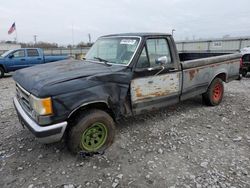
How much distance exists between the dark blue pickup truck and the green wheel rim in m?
10.4

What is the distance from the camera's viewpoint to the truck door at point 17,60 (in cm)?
1155

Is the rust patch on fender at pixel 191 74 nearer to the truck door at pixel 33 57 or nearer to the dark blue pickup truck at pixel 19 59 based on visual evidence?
the dark blue pickup truck at pixel 19 59

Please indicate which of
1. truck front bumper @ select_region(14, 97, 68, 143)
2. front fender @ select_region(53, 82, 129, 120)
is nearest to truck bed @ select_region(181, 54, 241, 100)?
front fender @ select_region(53, 82, 129, 120)

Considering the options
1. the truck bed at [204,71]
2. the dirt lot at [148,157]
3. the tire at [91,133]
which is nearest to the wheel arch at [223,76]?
the truck bed at [204,71]

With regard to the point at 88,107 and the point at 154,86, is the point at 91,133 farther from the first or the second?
the point at 154,86

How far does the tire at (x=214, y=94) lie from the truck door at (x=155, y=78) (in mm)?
1364

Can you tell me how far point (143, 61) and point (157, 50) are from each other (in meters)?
0.55

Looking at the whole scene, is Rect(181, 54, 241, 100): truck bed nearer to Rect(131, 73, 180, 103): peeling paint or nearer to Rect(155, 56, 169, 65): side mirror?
Rect(131, 73, 180, 103): peeling paint

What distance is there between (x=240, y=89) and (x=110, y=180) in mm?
6723

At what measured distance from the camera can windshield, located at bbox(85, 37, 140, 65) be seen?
12.4 feet

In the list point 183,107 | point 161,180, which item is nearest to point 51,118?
point 161,180

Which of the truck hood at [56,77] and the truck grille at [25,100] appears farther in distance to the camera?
the truck grille at [25,100]

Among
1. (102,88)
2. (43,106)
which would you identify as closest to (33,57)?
(102,88)

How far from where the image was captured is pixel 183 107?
220 inches
